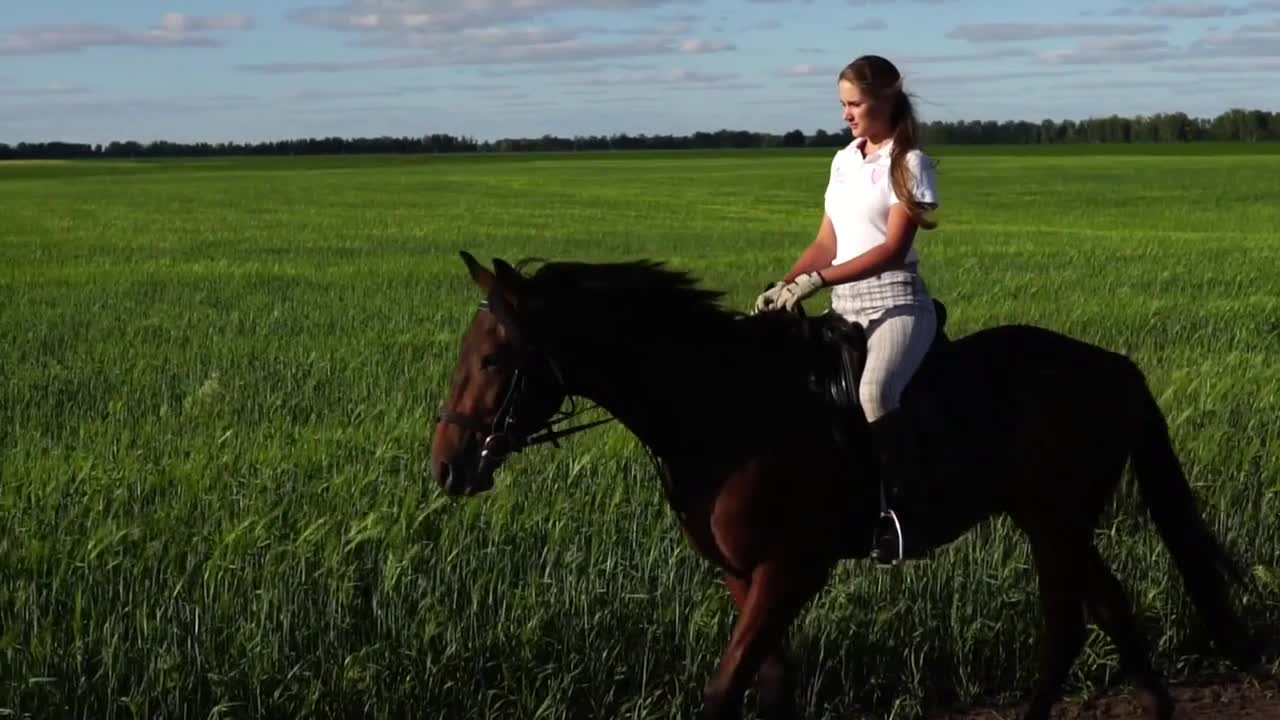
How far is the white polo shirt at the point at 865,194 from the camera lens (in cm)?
466

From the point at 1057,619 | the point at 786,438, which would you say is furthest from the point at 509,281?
Answer: the point at 1057,619

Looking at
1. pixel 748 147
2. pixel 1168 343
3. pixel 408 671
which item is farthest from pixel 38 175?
pixel 408 671

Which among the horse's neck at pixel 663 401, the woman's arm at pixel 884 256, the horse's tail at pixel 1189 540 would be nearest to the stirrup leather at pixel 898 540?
the horse's neck at pixel 663 401

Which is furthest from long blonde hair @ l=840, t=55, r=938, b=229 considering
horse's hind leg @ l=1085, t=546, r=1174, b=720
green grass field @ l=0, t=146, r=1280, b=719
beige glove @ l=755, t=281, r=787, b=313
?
green grass field @ l=0, t=146, r=1280, b=719

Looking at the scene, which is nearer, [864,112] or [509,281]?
[509,281]

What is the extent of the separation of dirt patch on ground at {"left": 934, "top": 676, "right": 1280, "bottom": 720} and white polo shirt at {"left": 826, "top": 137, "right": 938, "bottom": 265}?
1832 millimetres

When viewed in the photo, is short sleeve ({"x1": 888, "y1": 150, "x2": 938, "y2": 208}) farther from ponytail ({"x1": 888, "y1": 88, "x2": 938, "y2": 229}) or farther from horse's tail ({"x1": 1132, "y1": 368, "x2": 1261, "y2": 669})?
horse's tail ({"x1": 1132, "y1": 368, "x2": 1261, "y2": 669})

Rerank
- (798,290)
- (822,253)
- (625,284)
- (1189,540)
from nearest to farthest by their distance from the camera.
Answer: (625,284), (798,290), (822,253), (1189,540)

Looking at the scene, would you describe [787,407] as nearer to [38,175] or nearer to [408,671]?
[408,671]

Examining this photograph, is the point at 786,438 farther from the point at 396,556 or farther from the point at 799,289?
the point at 396,556

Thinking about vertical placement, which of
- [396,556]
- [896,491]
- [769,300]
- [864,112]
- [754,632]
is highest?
[864,112]

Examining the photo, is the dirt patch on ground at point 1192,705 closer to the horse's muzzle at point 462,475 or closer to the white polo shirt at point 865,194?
the white polo shirt at point 865,194

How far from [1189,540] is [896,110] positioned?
198 centimetres

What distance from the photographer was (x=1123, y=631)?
210 inches
